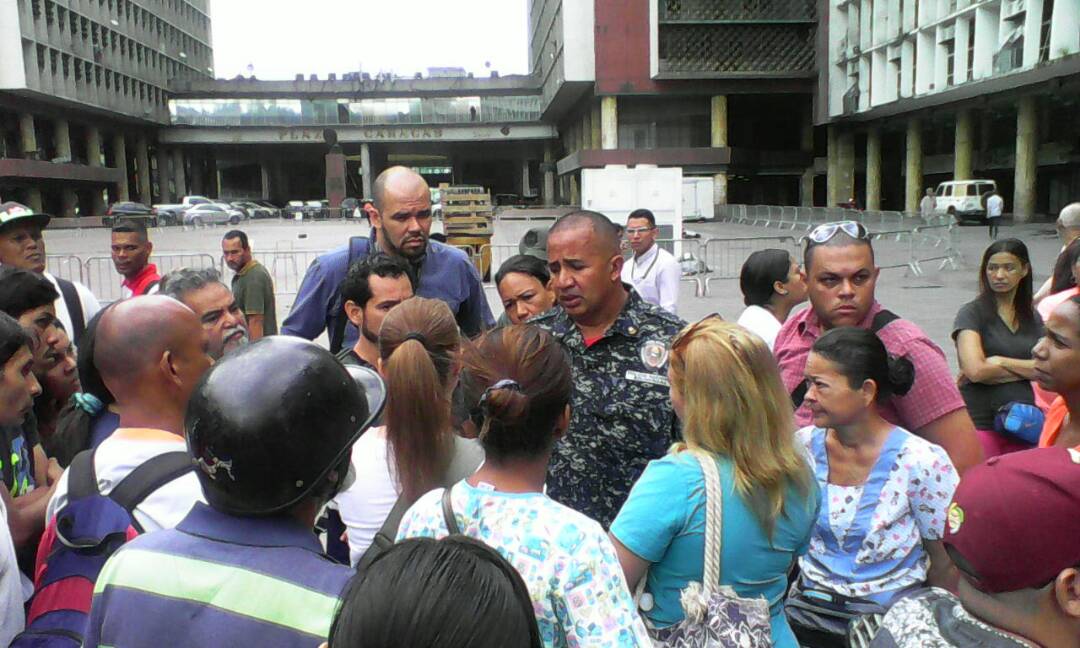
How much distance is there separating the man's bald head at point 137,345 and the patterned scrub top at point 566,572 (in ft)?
3.67

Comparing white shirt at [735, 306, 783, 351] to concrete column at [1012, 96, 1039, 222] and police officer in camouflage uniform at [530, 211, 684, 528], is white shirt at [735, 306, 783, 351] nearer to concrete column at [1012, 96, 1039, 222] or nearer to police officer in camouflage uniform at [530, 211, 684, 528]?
police officer in camouflage uniform at [530, 211, 684, 528]

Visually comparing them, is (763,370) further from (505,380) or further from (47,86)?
(47,86)

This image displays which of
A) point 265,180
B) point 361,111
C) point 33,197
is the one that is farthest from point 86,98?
point 361,111

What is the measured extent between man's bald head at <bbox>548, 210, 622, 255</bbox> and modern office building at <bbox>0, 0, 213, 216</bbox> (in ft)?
178

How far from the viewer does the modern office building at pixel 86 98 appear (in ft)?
167

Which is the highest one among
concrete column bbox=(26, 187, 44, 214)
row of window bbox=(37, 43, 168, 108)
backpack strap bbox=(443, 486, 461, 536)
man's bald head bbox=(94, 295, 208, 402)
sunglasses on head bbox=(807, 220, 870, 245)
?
row of window bbox=(37, 43, 168, 108)

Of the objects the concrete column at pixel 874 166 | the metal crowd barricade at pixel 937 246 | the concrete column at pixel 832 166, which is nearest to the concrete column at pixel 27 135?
the concrete column at pixel 832 166

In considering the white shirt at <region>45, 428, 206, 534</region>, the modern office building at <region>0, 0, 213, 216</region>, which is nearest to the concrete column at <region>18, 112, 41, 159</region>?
the modern office building at <region>0, 0, 213, 216</region>

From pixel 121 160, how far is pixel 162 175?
25.4ft

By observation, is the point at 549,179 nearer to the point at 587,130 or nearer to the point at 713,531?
the point at 587,130

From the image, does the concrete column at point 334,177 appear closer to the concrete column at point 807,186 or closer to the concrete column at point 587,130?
the concrete column at point 587,130

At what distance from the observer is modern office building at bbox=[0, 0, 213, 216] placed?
51.0 metres

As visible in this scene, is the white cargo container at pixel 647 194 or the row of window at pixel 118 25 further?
the row of window at pixel 118 25

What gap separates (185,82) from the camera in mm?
76375
